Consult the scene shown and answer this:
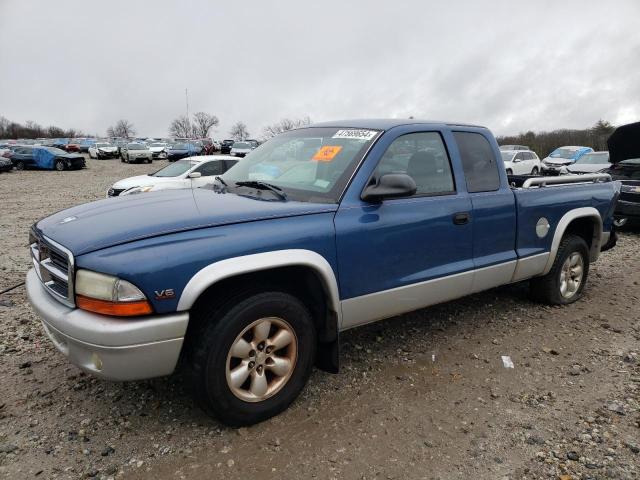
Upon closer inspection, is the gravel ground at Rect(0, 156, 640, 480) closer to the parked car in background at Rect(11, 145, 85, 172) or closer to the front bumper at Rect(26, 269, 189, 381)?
the front bumper at Rect(26, 269, 189, 381)

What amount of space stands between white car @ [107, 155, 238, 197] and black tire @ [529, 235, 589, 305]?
298 inches

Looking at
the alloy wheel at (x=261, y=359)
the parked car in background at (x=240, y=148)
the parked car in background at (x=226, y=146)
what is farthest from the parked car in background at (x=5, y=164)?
the alloy wheel at (x=261, y=359)

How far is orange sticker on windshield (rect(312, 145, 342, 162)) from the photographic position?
3.33 meters

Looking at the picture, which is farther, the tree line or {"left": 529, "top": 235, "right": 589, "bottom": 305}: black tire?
the tree line

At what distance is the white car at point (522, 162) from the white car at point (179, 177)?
53.3 ft

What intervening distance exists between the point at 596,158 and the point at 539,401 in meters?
16.7

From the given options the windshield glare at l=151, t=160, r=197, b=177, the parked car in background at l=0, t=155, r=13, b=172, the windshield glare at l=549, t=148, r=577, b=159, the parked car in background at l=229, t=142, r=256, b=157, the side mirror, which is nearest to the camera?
the side mirror

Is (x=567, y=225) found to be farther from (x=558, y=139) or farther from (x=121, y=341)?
(x=558, y=139)

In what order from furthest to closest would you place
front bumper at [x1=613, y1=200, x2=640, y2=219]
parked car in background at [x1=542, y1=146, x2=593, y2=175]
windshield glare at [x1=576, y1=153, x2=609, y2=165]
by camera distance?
1. parked car in background at [x1=542, y1=146, x2=593, y2=175]
2. windshield glare at [x1=576, y1=153, x2=609, y2=165]
3. front bumper at [x1=613, y1=200, x2=640, y2=219]

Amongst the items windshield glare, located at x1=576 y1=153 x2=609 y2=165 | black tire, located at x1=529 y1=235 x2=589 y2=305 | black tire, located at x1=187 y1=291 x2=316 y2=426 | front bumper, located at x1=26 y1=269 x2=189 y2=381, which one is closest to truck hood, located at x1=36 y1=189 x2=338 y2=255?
front bumper, located at x1=26 y1=269 x2=189 y2=381

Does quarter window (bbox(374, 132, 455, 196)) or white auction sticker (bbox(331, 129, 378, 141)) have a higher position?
white auction sticker (bbox(331, 129, 378, 141))

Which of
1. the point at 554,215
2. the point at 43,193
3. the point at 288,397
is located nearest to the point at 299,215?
the point at 288,397

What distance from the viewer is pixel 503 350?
12.7ft

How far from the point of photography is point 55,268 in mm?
2658
